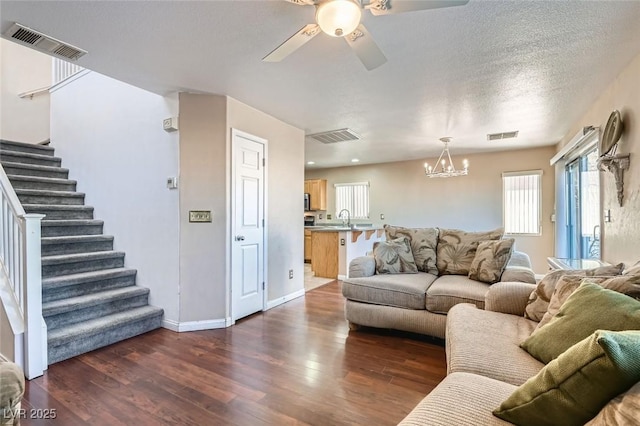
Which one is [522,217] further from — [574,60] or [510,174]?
[574,60]

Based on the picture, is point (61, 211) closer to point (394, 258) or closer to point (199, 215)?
point (199, 215)

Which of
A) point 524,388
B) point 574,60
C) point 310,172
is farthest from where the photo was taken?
point 310,172

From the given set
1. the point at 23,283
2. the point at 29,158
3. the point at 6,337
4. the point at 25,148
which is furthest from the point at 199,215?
the point at 25,148

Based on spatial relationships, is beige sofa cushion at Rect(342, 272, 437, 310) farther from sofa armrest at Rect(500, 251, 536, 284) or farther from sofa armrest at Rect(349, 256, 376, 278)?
sofa armrest at Rect(500, 251, 536, 284)

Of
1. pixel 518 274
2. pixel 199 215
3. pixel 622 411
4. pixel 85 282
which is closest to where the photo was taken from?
pixel 622 411

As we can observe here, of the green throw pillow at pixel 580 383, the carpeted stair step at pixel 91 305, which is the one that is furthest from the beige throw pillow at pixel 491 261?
the carpeted stair step at pixel 91 305

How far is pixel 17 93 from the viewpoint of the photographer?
16.1ft

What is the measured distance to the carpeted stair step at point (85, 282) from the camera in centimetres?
278

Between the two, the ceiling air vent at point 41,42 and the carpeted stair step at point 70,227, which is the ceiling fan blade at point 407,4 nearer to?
the ceiling air vent at point 41,42

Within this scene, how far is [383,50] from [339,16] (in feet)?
2.85

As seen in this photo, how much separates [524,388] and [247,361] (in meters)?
1.98

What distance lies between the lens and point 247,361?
241 cm

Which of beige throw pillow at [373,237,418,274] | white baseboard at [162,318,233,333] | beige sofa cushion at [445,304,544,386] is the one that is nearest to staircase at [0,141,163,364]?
white baseboard at [162,318,233,333]

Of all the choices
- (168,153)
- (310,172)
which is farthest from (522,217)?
(168,153)
